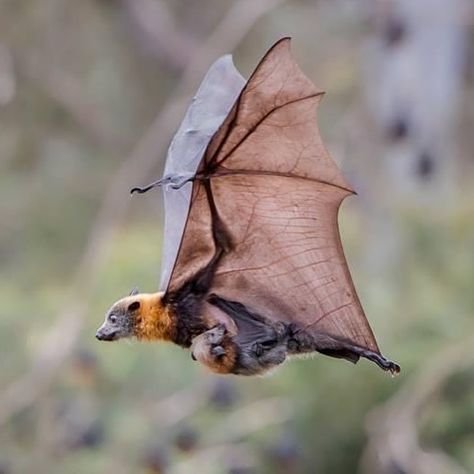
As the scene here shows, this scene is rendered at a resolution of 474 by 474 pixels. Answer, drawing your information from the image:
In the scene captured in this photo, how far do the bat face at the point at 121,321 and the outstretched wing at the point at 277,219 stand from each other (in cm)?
3

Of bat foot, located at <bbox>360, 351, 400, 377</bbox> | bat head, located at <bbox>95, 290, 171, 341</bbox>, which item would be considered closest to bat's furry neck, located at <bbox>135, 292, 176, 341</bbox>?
bat head, located at <bbox>95, 290, 171, 341</bbox>

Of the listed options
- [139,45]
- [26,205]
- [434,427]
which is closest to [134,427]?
[434,427]

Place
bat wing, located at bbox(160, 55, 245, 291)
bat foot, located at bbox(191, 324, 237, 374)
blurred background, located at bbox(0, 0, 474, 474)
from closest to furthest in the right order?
bat foot, located at bbox(191, 324, 237, 374) → bat wing, located at bbox(160, 55, 245, 291) → blurred background, located at bbox(0, 0, 474, 474)

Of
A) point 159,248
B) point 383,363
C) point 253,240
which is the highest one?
point 159,248

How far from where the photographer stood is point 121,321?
3.17 ft

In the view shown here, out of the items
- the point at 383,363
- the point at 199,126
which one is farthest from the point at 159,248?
the point at 383,363

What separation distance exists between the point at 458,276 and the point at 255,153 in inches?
108

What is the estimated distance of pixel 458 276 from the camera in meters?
3.66

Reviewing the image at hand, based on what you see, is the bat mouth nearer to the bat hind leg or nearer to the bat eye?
the bat eye

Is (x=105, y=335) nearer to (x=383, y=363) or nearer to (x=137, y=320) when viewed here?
(x=137, y=320)

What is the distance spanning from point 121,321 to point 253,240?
128 mm

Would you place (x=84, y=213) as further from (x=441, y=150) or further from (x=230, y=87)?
(x=230, y=87)

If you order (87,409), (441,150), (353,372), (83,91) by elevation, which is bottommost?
(87,409)

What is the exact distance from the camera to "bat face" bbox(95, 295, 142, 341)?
3.13 ft
